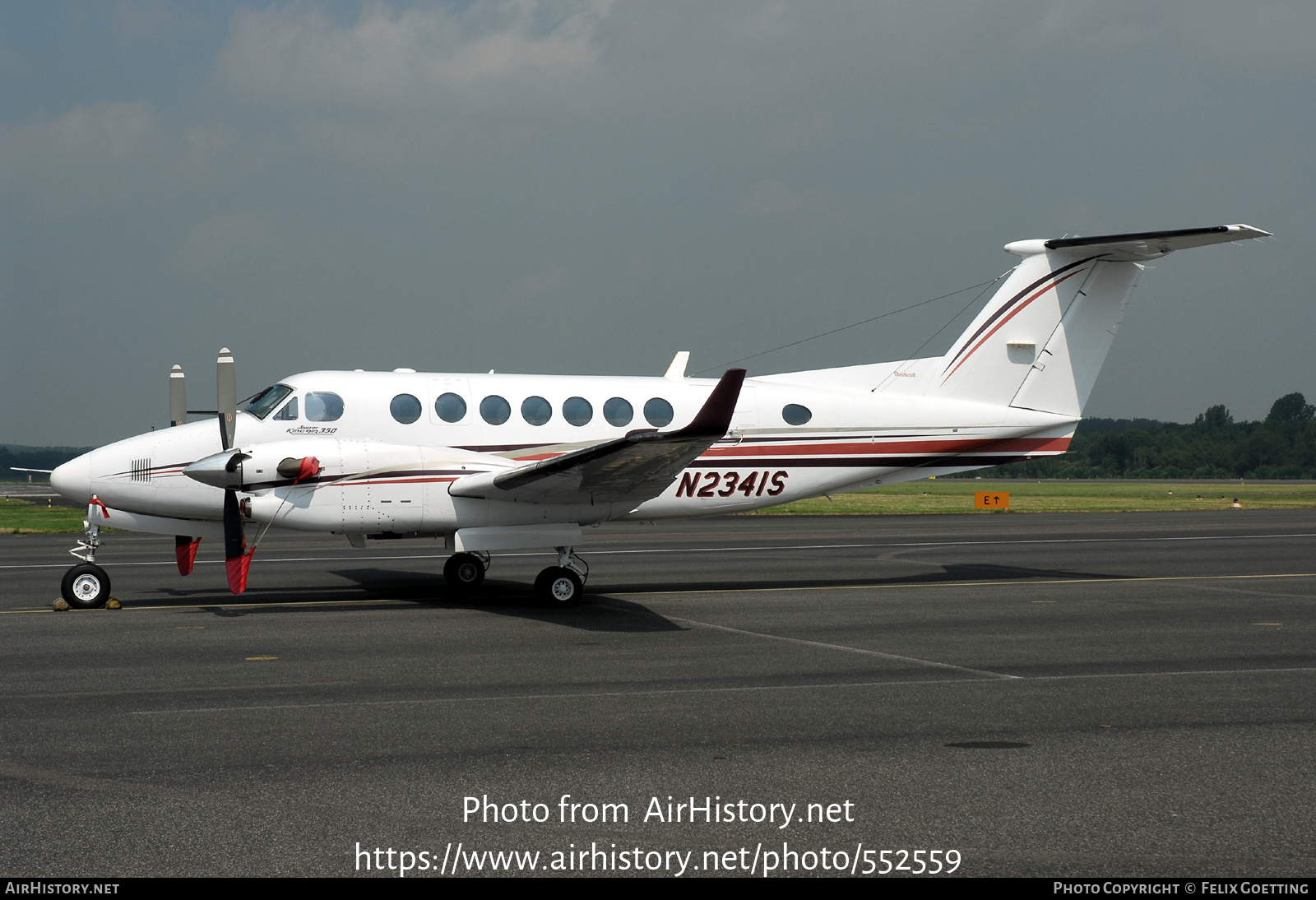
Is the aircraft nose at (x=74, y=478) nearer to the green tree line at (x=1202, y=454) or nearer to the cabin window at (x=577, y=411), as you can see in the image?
the cabin window at (x=577, y=411)

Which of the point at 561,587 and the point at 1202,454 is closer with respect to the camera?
the point at 561,587

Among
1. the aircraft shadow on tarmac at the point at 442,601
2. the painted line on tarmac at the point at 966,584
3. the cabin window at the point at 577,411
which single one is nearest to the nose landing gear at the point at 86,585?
the aircraft shadow on tarmac at the point at 442,601

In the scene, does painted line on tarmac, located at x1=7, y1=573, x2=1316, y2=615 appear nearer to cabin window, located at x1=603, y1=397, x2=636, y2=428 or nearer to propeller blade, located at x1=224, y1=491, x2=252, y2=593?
propeller blade, located at x1=224, y1=491, x2=252, y2=593

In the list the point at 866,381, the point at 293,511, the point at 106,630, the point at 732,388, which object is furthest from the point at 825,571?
the point at 106,630

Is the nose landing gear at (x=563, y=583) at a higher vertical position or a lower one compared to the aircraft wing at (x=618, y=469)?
lower

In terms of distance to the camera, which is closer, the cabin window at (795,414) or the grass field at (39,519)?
the cabin window at (795,414)

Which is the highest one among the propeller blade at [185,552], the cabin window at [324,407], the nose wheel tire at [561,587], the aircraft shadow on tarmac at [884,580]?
the cabin window at [324,407]

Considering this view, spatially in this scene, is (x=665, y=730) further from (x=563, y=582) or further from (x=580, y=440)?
(x=580, y=440)

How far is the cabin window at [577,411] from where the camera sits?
15.1 metres

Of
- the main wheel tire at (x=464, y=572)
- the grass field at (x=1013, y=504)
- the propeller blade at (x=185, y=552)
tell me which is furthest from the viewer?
the grass field at (x=1013, y=504)

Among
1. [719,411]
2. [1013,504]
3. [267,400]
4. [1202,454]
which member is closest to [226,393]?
[267,400]

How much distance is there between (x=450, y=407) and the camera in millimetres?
14664

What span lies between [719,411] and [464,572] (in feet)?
18.7

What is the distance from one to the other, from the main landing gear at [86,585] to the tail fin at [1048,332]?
12043mm
